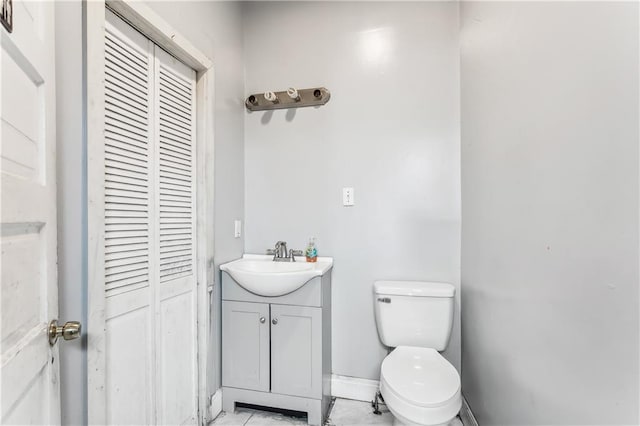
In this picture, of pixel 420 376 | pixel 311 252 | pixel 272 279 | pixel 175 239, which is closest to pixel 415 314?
pixel 420 376

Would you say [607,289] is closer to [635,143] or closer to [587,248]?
[587,248]

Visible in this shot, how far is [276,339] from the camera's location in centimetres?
163

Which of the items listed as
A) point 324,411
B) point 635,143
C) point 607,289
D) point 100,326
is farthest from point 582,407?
point 100,326

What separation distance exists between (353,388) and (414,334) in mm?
583

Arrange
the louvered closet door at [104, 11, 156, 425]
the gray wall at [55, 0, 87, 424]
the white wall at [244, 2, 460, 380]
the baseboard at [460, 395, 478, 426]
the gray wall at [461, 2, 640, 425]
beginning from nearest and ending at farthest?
1. the gray wall at [461, 2, 640, 425]
2. the gray wall at [55, 0, 87, 424]
3. the louvered closet door at [104, 11, 156, 425]
4. the baseboard at [460, 395, 478, 426]
5. the white wall at [244, 2, 460, 380]

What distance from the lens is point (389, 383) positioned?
131 cm

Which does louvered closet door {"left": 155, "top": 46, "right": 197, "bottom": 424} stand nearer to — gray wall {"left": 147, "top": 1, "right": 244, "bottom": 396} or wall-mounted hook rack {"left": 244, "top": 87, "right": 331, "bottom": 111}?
gray wall {"left": 147, "top": 1, "right": 244, "bottom": 396}

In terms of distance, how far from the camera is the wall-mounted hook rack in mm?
1875

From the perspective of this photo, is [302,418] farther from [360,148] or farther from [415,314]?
[360,148]

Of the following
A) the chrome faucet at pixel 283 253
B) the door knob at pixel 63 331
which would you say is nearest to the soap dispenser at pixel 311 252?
the chrome faucet at pixel 283 253

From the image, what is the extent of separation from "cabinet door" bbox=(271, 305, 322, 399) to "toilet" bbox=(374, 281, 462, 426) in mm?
388

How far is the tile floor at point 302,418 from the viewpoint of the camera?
5.32 ft

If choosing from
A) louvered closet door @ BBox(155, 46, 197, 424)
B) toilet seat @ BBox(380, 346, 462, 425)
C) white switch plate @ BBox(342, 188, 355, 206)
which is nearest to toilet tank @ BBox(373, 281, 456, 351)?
toilet seat @ BBox(380, 346, 462, 425)

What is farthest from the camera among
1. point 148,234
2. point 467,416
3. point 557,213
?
point 467,416
